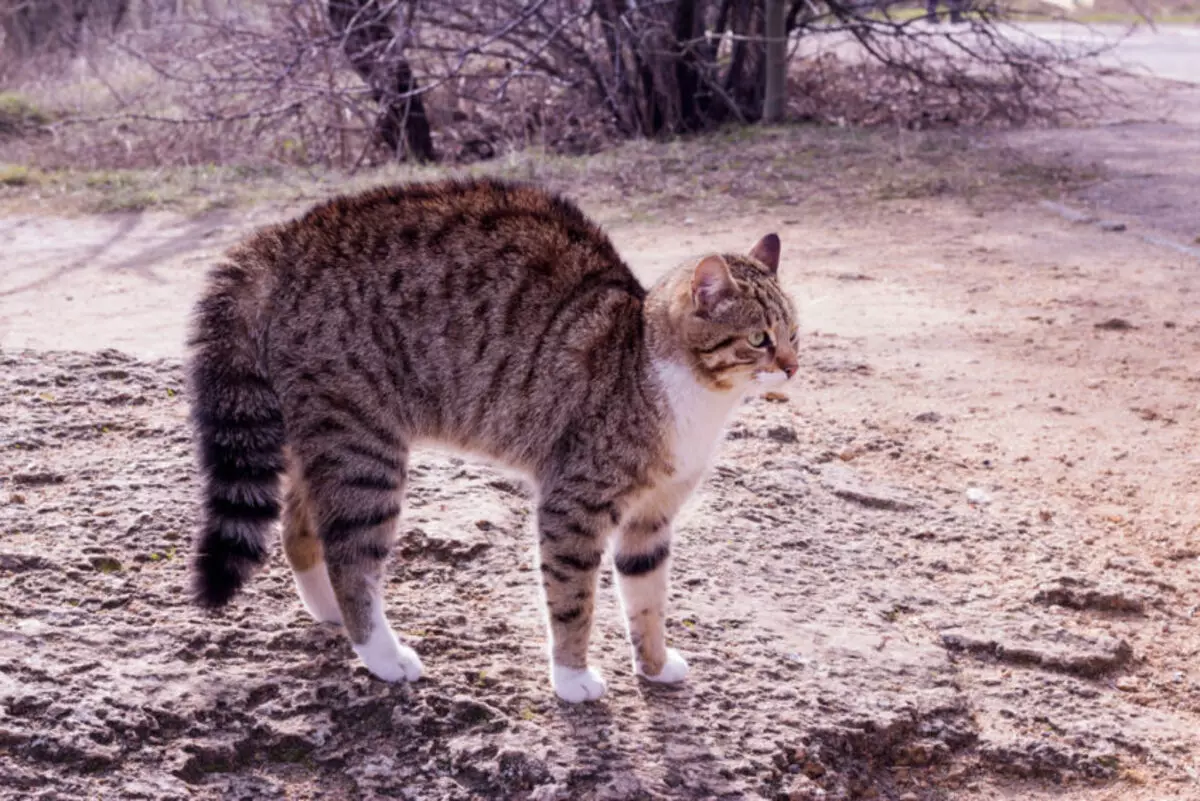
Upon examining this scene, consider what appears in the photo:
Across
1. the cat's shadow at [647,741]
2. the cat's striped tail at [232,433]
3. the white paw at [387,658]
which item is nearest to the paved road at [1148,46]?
the cat's shadow at [647,741]

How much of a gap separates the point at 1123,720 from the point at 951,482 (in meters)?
1.59

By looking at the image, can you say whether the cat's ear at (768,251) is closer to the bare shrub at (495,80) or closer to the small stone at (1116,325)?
the small stone at (1116,325)

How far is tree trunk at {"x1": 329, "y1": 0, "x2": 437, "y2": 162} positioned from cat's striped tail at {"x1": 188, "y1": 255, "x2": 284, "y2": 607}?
23.5 ft

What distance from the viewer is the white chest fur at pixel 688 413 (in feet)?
11.6

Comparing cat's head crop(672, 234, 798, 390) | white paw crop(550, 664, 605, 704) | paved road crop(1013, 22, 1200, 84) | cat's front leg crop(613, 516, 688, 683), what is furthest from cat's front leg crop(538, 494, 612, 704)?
paved road crop(1013, 22, 1200, 84)

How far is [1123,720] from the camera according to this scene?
361cm

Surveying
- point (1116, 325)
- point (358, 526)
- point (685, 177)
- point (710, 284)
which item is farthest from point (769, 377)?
point (685, 177)

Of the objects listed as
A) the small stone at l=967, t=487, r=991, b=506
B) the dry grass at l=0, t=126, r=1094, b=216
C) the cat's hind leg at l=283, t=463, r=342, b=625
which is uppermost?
the dry grass at l=0, t=126, r=1094, b=216

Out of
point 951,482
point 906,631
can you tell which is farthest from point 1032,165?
point 906,631

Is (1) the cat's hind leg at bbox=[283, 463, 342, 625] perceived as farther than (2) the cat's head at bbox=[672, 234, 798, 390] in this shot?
Yes

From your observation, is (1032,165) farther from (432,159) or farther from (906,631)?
(906,631)

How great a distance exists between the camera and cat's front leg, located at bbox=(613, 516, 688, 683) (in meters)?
3.57

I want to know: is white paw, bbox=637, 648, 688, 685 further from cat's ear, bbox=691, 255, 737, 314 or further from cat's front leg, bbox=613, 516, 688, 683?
cat's ear, bbox=691, 255, 737, 314

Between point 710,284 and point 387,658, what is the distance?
131cm
